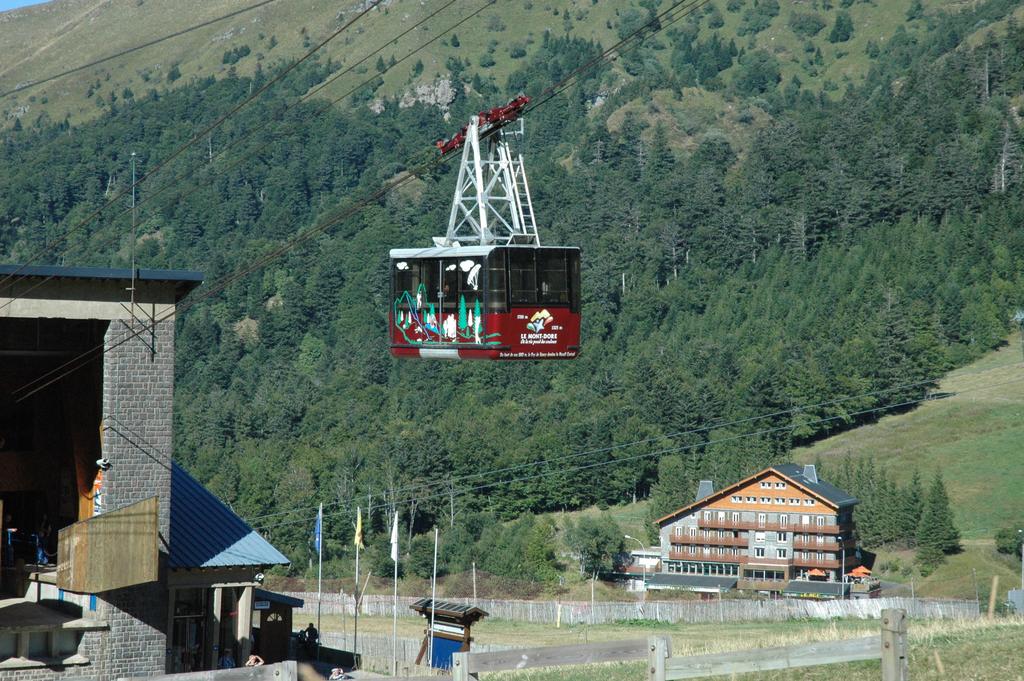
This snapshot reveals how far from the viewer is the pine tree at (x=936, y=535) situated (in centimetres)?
10088

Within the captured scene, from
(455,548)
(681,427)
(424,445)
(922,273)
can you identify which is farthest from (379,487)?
(922,273)

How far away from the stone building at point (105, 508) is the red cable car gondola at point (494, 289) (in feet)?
16.3

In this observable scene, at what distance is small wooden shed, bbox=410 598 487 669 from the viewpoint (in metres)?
36.7

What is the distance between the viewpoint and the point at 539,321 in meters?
31.6

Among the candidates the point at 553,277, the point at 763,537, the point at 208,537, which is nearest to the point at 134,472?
the point at 208,537

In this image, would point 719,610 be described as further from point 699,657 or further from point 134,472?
point 699,657

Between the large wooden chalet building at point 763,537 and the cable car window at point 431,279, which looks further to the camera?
the large wooden chalet building at point 763,537

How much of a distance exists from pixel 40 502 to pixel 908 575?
75.9 m

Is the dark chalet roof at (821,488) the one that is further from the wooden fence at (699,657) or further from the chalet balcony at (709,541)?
the wooden fence at (699,657)

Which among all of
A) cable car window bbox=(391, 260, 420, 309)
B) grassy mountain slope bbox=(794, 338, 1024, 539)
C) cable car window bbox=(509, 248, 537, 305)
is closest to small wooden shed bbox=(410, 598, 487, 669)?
cable car window bbox=(391, 260, 420, 309)

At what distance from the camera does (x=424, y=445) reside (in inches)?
5281

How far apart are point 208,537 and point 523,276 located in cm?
1061

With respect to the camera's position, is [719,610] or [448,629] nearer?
[448,629]

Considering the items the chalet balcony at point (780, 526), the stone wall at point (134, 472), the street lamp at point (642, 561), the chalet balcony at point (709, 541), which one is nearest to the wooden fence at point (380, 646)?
the stone wall at point (134, 472)
